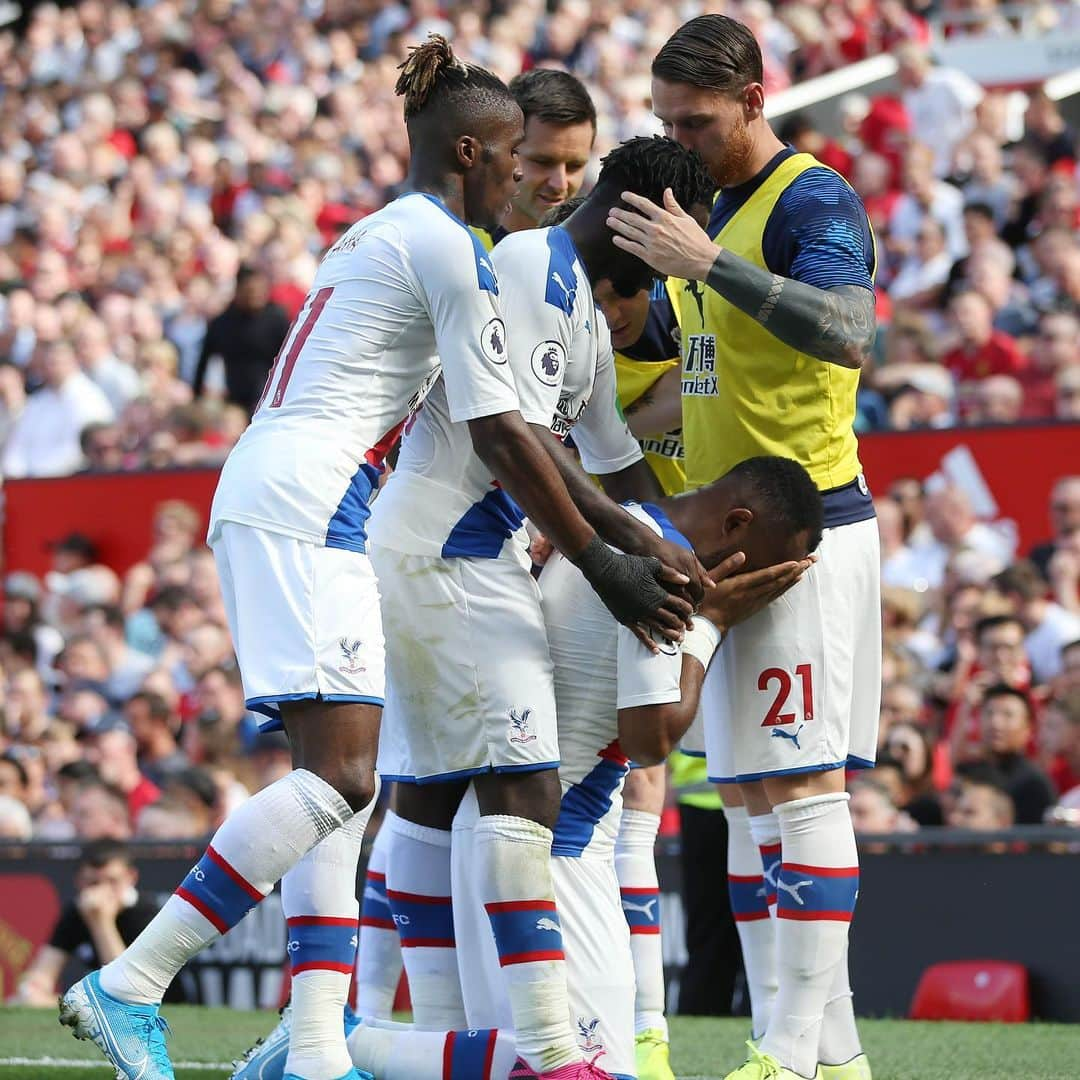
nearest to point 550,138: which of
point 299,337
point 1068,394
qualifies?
point 299,337

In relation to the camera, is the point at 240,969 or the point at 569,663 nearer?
the point at 569,663

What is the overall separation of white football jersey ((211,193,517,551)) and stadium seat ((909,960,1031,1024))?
3450mm

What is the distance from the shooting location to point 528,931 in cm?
448

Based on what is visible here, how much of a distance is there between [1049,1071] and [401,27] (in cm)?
1414

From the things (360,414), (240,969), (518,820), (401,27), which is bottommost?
(240,969)

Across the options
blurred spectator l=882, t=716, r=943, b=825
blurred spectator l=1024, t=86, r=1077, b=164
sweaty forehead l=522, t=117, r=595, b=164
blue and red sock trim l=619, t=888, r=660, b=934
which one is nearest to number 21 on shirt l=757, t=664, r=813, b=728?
blue and red sock trim l=619, t=888, r=660, b=934

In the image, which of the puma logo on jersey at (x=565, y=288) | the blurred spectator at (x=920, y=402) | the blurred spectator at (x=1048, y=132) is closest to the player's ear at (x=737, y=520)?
the puma logo on jersey at (x=565, y=288)

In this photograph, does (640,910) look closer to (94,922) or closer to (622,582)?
(622,582)

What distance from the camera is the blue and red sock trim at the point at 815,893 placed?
16.1ft

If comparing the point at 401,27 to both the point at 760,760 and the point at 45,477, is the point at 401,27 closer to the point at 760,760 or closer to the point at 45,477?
the point at 45,477

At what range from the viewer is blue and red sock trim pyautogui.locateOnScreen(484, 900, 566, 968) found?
4.47m

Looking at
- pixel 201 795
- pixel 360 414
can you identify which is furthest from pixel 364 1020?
pixel 201 795

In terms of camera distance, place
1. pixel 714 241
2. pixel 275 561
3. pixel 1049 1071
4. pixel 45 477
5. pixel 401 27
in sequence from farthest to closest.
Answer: pixel 401 27 < pixel 45 477 < pixel 1049 1071 < pixel 714 241 < pixel 275 561

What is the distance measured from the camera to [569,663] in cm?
479
